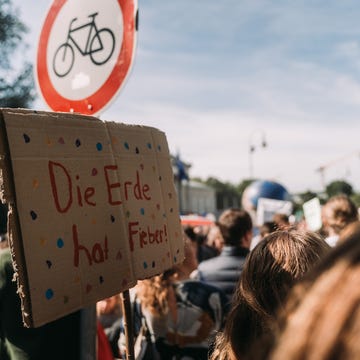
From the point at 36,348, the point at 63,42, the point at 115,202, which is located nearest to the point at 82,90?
the point at 63,42

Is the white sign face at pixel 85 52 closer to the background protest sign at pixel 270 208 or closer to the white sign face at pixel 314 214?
the white sign face at pixel 314 214

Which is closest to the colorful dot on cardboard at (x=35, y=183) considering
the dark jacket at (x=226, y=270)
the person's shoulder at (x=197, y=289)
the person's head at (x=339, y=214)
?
the person's shoulder at (x=197, y=289)

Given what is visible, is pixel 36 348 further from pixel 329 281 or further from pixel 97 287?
pixel 329 281

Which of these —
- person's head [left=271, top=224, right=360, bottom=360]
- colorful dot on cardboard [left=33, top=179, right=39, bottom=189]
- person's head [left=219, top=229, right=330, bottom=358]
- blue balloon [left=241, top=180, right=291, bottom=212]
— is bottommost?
blue balloon [left=241, top=180, right=291, bottom=212]

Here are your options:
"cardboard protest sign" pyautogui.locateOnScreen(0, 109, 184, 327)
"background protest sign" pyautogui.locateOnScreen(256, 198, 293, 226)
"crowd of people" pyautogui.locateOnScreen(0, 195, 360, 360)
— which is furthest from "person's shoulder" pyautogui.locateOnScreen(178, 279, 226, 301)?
Result: "background protest sign" pyautogui.locateOnScreen(256, 198, 293, 226)

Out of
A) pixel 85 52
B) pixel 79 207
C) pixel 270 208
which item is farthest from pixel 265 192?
pixel 79 207

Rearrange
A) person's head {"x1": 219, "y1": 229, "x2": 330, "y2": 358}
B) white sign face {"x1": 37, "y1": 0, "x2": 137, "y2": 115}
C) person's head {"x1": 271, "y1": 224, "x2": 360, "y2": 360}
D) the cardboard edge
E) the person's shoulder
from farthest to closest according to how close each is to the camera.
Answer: the person's shoulder, white sign face {"x1": 37, "y1": 0, "x2": 137, "y2": 115}, person's head {"x1": 219, "y1": 229, "x2": 330, "y2": 358}, the cardboard edge, person's head {"x1": 271, "y1": 224, "x2": 360, "y2": 360}

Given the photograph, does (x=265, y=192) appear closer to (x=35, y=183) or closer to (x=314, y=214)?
(x=314, y=214)

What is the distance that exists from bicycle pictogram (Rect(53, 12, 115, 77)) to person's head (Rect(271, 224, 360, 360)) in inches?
59.3

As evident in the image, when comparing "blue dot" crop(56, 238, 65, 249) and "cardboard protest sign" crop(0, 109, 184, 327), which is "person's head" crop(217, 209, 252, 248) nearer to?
"cardboard protest sign" crop(0, 109, 184, 327)

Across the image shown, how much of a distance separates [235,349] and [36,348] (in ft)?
3.05

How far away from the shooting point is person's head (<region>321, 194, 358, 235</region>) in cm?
393

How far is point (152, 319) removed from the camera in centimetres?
248

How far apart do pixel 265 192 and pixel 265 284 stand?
7.99m
